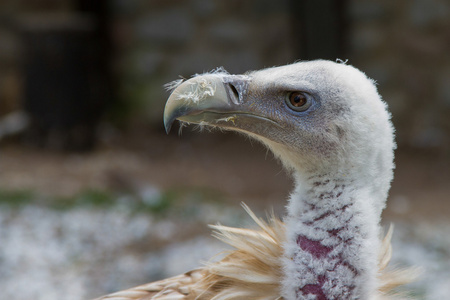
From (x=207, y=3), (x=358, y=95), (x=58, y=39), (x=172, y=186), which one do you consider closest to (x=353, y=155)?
(x=358, y=95)

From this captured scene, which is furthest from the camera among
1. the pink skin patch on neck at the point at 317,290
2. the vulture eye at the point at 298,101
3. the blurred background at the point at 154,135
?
the blurred background at the point at 154,135

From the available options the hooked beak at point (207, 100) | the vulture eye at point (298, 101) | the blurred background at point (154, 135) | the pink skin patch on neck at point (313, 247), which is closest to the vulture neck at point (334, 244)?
the pink skin patch on neck at point (313, 247)

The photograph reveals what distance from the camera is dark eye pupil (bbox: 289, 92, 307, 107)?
1.89 m

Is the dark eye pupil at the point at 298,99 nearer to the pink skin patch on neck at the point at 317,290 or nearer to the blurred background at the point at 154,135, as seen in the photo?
the pink skin patch on neck at the point at 317,290

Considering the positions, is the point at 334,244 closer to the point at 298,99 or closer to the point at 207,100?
the point at 298,99

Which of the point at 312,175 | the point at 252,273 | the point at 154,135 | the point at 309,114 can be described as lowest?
the point at 252,273

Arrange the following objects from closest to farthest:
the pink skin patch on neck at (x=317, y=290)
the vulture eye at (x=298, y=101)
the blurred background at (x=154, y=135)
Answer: the pink skin patch on neck at (x=317, y=290), the vulture eye at (x=298, y=101), the blurred background at (x=154, y=135)

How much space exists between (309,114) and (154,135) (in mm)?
5027

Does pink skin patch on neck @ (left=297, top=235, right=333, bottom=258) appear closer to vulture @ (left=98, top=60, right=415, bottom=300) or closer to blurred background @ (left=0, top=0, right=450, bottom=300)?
vulture @ (left=98, top=60, right=415, bottom=300)

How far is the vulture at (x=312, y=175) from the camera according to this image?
5.85 feet

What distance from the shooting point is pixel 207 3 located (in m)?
6.74

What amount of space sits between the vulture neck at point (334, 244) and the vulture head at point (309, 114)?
50 mm

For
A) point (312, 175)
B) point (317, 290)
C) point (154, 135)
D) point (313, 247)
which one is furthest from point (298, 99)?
point (154, 135)

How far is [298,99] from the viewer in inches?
74.9
